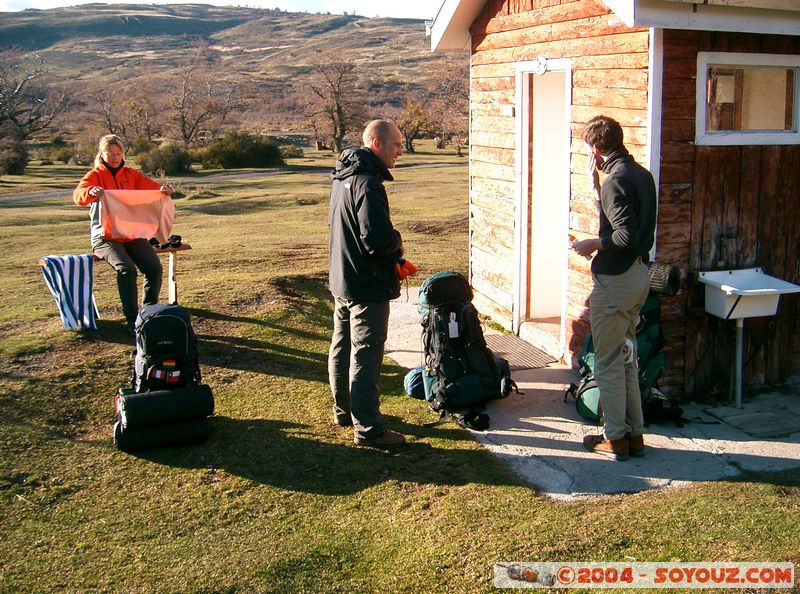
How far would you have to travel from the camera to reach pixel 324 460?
17.9 ft

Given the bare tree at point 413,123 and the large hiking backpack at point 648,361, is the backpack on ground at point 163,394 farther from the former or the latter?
the bare tree at point 413,123

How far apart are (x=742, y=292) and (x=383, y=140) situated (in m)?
2.76

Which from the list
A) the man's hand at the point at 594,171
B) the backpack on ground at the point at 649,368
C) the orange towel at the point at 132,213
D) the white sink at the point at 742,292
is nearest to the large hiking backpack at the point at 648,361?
the backpack on ground at the point at 649,368

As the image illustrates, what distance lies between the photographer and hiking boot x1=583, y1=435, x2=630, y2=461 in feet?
17.5

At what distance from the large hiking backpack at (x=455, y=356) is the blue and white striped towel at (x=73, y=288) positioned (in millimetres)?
3560

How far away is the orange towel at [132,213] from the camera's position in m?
7.67

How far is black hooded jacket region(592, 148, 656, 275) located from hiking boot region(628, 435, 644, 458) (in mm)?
1174

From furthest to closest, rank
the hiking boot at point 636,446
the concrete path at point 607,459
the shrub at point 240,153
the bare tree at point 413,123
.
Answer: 1. the bare tree at point 413,123
2. the shrub at point 240,153
3. the hiking boot at point 636,446
4. the concrete path at point 607,459

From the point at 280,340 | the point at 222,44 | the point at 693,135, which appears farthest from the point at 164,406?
the point at 222,44

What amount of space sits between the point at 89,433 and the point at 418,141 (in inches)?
1630

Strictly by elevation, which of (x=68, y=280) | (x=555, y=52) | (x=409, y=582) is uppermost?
(x=555, y=52)

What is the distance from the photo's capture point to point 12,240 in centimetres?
1393

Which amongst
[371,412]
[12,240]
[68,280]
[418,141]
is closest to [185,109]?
[418,141]

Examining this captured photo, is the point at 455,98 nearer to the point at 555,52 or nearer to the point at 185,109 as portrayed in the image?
the point at 185,109
